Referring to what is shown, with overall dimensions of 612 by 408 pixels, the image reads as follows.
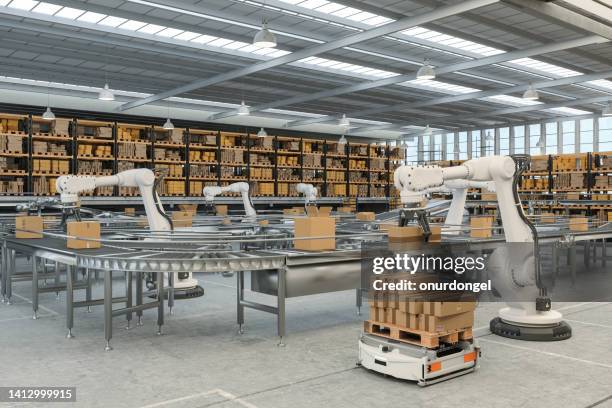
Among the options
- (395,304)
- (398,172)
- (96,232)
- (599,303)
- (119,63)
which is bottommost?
(599,303)

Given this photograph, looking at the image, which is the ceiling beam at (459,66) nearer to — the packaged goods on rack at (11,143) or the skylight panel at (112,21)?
the packaged goods on rack at (11,143)

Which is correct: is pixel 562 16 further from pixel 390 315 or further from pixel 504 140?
pixel 504 140

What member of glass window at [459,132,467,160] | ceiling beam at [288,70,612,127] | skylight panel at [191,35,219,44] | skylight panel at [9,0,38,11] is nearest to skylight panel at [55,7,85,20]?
skylight panel at [9,0,38,11]

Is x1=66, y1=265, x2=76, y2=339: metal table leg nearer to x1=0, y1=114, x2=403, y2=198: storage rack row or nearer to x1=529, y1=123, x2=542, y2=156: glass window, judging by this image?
x1=0, y1=114, x2=403, y2=198: storage rack row

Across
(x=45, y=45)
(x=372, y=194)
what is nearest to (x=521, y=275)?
(x=45, y=45)

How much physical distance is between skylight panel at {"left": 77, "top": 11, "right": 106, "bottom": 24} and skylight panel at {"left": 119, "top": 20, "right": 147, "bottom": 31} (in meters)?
0.46

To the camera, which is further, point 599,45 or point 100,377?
point 599,45

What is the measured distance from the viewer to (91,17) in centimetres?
974

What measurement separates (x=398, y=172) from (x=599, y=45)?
962 cm

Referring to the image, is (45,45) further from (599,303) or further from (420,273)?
(599,303)

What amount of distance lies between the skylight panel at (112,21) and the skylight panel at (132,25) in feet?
0.36

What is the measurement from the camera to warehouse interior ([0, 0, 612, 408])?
13.3ft

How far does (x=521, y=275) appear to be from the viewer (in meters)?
5.16

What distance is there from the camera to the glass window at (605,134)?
2127 centimetres
